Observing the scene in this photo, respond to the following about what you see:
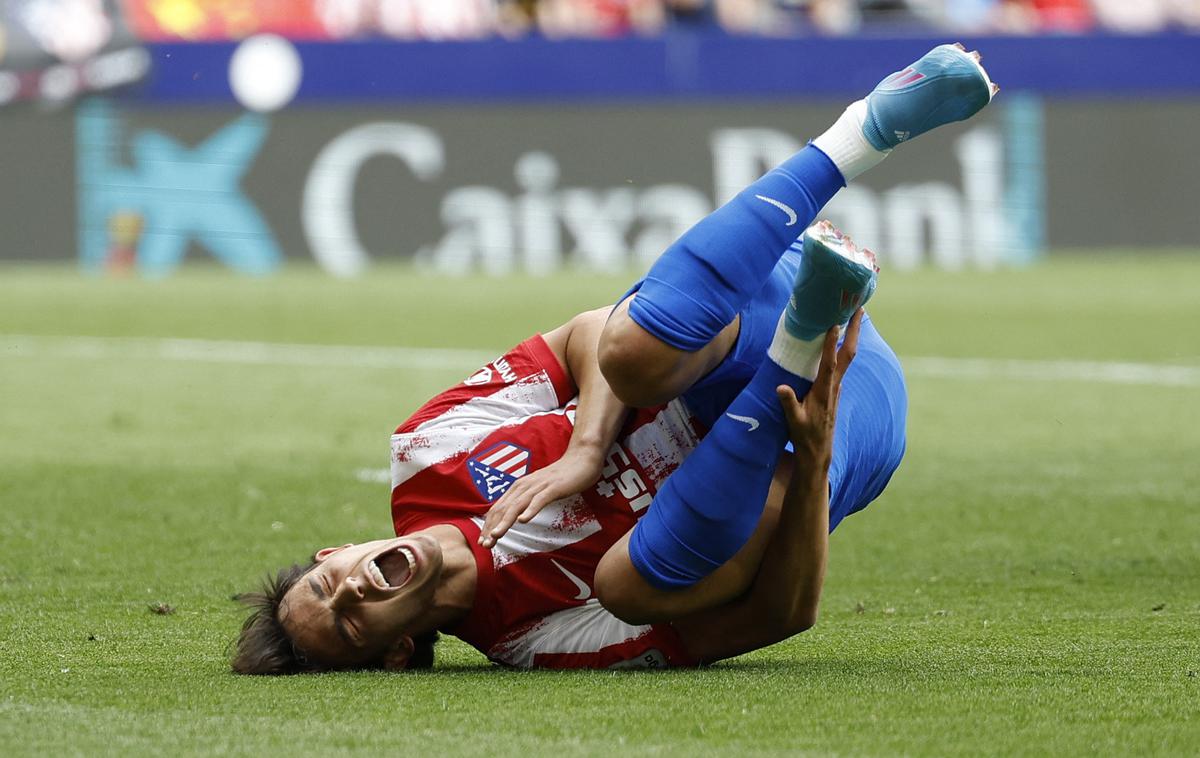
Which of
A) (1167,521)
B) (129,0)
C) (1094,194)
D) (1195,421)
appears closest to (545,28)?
(129,0)

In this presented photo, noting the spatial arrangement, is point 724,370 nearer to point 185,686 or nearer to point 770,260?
point 770,260

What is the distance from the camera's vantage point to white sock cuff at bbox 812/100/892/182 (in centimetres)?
362

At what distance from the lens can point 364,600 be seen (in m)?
3.58

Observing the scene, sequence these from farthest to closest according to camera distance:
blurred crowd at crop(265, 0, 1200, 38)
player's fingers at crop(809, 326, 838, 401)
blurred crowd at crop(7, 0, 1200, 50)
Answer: blurred crowd at crop(265, 0, 1200, 38) < blurred crowd at crop(7, 0, 1200, 50) < player's fingers at crop(809, 326, 838, 401)

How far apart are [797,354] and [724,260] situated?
216 millimetres

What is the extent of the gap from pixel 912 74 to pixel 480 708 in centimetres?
146

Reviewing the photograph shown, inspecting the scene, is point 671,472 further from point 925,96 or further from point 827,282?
point 925,96

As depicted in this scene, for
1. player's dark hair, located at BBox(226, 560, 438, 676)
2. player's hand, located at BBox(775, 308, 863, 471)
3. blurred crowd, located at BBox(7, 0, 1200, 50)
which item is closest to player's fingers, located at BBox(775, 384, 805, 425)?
player's hand, located at BBox(775, 308, 863, 471)

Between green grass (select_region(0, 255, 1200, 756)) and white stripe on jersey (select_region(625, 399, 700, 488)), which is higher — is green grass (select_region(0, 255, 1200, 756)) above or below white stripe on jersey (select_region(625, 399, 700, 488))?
below

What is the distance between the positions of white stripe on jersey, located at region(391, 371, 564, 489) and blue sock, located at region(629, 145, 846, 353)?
0.60 meters

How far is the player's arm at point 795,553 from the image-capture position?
11.3 ft

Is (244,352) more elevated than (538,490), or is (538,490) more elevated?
(538,490)

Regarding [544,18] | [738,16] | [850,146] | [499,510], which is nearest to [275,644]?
[499,510]

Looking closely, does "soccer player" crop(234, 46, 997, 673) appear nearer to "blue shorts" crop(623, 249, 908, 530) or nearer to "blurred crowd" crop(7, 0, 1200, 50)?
"blue shorts" crop(623, 249, 908, 530)
